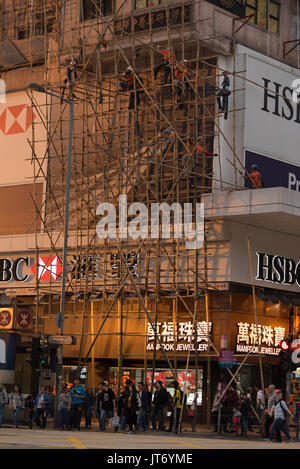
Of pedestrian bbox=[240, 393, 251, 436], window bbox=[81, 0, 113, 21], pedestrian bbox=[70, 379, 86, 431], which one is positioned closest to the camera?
pedestrian bbox=[70, 379, 86, 431]

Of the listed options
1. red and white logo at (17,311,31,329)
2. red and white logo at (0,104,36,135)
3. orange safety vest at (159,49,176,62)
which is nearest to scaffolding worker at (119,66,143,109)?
orange safety vest at (159,49,176,62)

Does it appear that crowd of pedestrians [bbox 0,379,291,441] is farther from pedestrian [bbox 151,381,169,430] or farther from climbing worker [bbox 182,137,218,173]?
climbing worker [bbox 182,137,218,173]

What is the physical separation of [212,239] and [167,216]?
1838 millimetres

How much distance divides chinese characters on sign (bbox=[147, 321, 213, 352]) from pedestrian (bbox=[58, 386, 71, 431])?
5888 millimetres

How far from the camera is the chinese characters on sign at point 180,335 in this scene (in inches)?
1410

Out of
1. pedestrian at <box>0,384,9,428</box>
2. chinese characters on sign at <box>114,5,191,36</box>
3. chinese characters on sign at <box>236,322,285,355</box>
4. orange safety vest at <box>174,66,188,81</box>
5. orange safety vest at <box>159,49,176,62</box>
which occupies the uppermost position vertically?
chinese characters on sign at <box>114,5,191,36</box>

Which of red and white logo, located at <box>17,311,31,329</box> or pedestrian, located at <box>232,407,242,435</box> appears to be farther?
red and white logo, located at <box>17,311,31,329</box>

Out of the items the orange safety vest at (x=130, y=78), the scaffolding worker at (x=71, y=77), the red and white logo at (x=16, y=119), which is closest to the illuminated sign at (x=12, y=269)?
the red and white logo at (x=16, y=119)

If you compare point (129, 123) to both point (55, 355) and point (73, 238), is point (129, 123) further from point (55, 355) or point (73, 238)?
point (55, 355)

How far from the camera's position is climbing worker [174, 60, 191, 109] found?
35406mm

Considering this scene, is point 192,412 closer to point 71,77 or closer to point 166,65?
point 166,65

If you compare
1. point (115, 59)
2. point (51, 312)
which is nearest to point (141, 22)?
point (115, 59)

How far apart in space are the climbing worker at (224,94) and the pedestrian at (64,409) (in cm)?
1179

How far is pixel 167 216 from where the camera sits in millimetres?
35656
